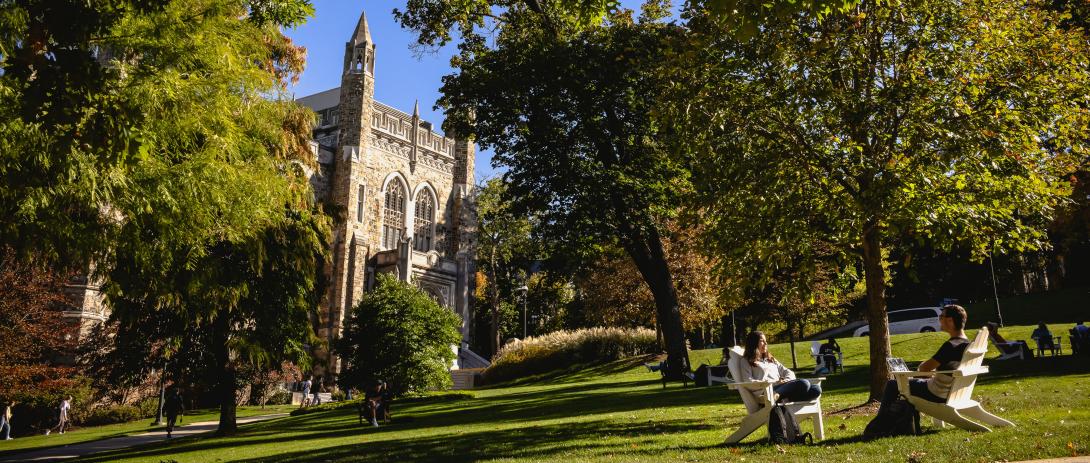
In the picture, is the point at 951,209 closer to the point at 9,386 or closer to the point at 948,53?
the point at 948,53

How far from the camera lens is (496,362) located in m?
35.9

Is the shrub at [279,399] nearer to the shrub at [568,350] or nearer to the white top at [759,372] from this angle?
the shrub at [568,350]

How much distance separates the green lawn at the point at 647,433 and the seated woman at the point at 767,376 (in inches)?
20.0

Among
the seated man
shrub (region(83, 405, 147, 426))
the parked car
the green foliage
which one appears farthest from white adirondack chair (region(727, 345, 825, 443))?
the parked car

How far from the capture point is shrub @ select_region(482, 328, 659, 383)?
3288 centimetres

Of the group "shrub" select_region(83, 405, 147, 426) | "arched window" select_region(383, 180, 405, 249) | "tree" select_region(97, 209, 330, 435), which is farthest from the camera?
"arched window" select_region(383, 180, 405, 249)

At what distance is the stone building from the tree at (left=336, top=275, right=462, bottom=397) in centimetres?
1465

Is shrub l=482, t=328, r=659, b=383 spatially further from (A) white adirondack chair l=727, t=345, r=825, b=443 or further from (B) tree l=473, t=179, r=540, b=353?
(A) white adirondack chair l=727, t=345, r=825, b=443

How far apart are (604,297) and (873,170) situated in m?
22.1

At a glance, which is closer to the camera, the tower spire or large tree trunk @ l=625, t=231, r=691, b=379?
large tree trunk @ l=625, t=231, r=691, b=379

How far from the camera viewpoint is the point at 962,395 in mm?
7023

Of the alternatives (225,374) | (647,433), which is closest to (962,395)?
(647,433)

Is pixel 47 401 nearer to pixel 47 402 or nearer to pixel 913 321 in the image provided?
pixel 47 402

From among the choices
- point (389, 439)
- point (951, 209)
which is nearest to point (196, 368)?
point (389, 439)
